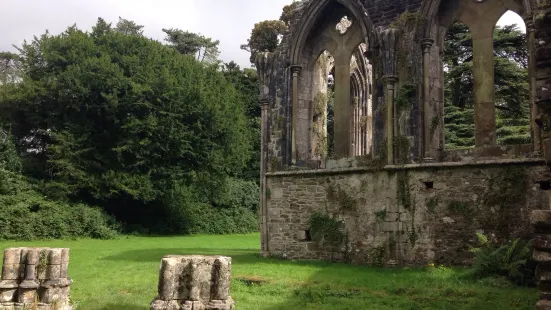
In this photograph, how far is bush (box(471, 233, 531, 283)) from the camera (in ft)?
29.2

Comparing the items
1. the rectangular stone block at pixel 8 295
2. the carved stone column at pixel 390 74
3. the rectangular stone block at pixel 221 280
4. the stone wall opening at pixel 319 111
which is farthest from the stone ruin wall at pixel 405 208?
the rectangular stone block at pixel 8 295

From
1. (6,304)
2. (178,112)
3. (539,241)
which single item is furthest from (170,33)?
(539,241)

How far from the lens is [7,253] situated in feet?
24.8

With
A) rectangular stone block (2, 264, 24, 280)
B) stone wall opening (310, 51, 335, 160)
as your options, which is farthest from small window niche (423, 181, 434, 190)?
rectangular stone block (2, 264, 24, 280)

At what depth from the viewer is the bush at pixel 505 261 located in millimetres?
8906

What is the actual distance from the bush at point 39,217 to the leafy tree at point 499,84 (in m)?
15.1

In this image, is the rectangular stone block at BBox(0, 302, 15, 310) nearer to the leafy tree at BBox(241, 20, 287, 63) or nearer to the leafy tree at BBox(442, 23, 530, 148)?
the leafy tree at BBox(442, 23, 530, 148)

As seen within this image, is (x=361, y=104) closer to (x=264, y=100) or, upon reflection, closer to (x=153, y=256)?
(x=264, y=100)

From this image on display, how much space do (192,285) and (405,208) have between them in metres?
7.06

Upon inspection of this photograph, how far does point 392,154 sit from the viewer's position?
39.7 feet

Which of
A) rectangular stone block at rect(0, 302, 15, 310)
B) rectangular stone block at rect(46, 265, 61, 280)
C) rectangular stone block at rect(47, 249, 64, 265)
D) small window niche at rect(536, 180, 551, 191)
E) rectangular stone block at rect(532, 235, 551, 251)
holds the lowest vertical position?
rectangular stone block at rect(0, 302, 15, 310)

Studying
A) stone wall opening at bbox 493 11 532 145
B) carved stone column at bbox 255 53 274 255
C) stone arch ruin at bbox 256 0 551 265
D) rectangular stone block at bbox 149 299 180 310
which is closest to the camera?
rectangular stone block at bbox 149 299 180 310

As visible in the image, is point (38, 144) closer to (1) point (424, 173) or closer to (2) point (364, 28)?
(2) point (364, 28)

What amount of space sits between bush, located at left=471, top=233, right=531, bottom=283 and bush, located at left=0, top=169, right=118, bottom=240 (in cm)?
1686
